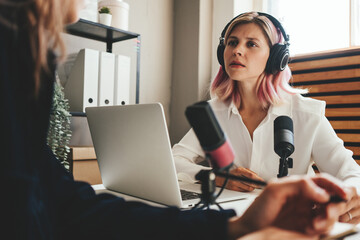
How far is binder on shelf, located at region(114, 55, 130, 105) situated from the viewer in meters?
1.97

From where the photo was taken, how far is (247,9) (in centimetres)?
257

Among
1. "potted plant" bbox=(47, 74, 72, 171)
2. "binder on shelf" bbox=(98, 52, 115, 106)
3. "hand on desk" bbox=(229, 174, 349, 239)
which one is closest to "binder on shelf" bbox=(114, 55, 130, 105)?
"binder on shelf" bbox=(98, 52, 115, 106)

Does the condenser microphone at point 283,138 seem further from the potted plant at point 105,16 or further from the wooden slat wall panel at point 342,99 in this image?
the potted plant at point 105,16

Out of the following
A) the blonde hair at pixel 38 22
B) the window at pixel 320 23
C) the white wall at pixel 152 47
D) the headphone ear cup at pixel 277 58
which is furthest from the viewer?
the white wall at pixel 152 47

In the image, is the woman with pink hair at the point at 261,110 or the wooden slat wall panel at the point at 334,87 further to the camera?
the wooden slat wall panel at the point at 334,87

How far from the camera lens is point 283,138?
776 millimetres

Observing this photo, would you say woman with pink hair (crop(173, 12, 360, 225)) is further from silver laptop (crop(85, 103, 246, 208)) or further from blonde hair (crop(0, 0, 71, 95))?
blonde hair (crop(0, 0, 71, 95))

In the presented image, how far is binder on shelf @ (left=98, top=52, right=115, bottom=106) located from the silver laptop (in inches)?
34.7

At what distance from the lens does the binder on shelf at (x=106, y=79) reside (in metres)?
1.90

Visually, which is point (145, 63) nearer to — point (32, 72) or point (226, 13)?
point (226, 13)

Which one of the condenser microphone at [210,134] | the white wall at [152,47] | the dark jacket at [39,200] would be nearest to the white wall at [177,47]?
the white wall at [152,47]

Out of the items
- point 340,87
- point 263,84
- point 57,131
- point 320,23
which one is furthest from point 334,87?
point 57,131

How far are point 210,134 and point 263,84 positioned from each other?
1140mm

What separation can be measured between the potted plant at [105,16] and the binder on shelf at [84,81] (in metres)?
0.24
